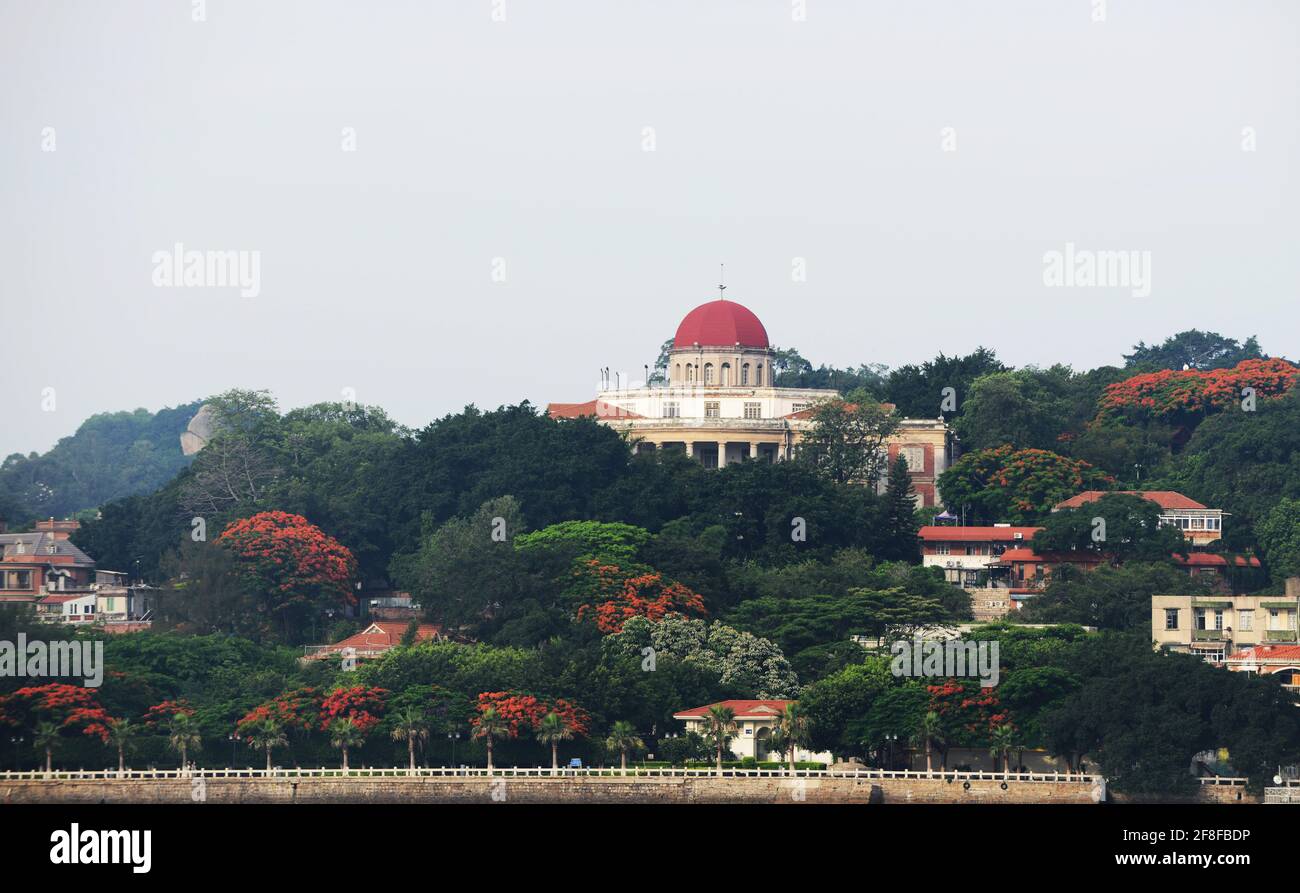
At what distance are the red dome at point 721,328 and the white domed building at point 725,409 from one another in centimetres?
4

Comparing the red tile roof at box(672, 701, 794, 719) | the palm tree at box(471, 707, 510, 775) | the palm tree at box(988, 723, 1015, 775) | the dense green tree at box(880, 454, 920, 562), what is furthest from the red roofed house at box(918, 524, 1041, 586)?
the palm tree at box(471, 707, 510, 775)

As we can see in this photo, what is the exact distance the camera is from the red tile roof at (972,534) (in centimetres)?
10606

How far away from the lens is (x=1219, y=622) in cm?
9581

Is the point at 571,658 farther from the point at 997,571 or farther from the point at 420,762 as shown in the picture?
the point at 997,571

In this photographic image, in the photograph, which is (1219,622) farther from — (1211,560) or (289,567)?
(289,567)

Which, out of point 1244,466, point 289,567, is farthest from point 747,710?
point 1244,466

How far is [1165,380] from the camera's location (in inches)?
4783

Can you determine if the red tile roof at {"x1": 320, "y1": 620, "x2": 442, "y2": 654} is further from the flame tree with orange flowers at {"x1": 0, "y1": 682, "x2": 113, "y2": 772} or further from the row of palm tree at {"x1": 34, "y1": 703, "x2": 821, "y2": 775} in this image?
the flame tree with orange flowers at {"x1": 0, "y1": 682, "x2": 113, "y2": 772}

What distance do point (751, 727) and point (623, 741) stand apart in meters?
3.83
